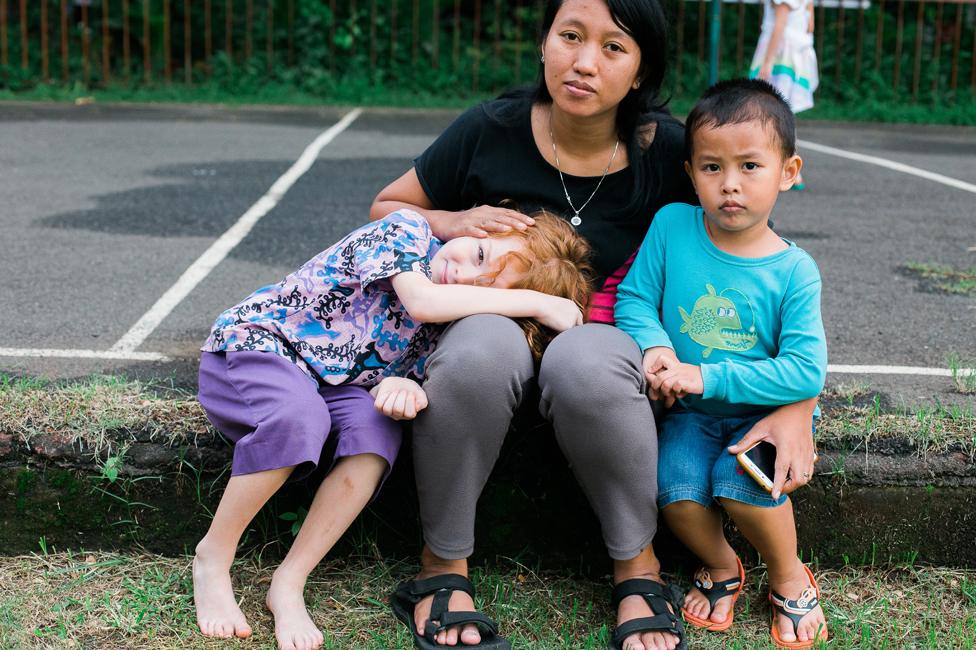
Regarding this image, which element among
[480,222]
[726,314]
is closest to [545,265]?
[480,222]

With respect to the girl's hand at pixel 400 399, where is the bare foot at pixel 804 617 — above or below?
below

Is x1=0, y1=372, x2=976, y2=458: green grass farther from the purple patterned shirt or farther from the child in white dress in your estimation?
the child in white dress

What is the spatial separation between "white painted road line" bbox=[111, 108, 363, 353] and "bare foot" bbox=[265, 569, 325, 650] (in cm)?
138

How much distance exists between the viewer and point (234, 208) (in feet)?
20.4

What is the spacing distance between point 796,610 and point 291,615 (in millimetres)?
→ 1252

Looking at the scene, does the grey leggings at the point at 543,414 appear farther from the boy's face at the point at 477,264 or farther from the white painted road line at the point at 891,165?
the white painted road line at the point at 891,165

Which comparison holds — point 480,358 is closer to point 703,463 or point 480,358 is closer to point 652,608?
point 703,463

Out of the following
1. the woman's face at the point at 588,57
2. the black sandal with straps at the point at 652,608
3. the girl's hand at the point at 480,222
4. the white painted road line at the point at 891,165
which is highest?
the woman's face at the point at 588,57

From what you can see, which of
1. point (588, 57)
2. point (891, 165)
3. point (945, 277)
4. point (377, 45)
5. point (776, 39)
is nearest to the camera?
point (588, 57)

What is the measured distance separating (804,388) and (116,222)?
4148 mm

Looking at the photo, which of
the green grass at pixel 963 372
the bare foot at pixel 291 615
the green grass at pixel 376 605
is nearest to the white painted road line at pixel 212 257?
the green grass at pixel 376 605

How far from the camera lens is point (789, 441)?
2691 mm

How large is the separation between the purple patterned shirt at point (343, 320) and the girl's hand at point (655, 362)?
1.87ft

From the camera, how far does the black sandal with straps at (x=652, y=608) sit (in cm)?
265
